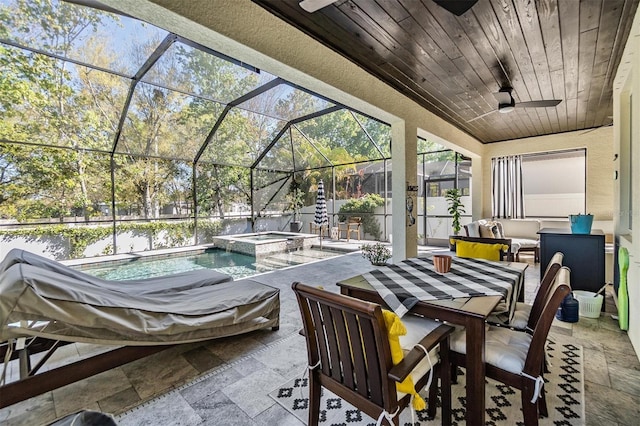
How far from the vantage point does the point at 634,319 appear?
2430mm

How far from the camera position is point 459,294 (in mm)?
1691

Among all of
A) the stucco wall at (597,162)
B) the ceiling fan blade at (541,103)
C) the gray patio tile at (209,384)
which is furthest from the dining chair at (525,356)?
the stucco wall at (597,162)

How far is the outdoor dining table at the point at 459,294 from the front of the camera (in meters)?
1.46

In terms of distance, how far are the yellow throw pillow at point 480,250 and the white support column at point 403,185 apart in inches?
48.8

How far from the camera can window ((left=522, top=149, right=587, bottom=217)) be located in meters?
6.24

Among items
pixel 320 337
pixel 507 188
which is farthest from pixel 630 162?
pixel 320 337

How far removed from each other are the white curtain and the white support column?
3.89 m

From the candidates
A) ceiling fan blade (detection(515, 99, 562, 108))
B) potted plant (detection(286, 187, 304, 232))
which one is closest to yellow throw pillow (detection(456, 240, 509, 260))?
ceiling fan blade (detection(515, 99, 562, 108))

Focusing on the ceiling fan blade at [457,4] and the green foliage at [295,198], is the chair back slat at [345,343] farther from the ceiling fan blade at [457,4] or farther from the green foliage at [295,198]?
the green foliage at [295,198]

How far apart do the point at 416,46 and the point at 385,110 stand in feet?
3.11

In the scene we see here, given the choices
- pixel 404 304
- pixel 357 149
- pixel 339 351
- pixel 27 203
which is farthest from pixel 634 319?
pixel 27 203

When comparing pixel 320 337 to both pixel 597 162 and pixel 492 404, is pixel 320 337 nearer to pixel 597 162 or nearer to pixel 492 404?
pixel 492 404

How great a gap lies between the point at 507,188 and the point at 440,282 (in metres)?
6.22

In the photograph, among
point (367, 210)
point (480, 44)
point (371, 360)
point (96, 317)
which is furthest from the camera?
point (367, 210)
